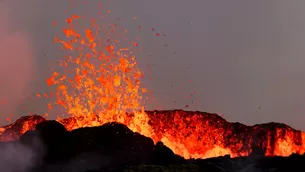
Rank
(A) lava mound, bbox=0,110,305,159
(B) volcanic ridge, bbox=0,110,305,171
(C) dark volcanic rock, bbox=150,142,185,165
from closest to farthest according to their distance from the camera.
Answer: (C) dark volcanic rock, bbox=150,142,185,165
(B) volcanic ridge, bbox=0,110,305,171
(A) lava mound, bbox=0,110,305,159

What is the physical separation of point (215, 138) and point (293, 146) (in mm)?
16387

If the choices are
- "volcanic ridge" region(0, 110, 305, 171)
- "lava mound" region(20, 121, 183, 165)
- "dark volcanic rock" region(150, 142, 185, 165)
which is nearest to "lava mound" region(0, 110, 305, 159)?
"volcanic ridge" region(0, 110, 305, 171)

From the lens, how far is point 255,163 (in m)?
76.5

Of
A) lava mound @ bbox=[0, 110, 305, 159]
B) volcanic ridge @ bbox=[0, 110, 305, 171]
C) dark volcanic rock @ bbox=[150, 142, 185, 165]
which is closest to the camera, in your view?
dark volcanic rock @ bbox=[150, 142, 185, 165]

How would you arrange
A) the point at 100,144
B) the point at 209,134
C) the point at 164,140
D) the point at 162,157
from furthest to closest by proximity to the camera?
the point at 209,134 < the point at 164,140 < the point at 100,144 < the point at 162,157

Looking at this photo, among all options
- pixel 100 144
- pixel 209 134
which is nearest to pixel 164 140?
pixel 209 134

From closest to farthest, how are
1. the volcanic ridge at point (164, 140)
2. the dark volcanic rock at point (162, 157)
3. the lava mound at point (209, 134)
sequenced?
the dark volcanic rock at point (162, 157)
the volcanic ridge at point (164, 140)
the lava mound at point (209, 134)

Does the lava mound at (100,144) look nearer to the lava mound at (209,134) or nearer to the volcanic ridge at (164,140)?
the volcanic ridge at (164,140)

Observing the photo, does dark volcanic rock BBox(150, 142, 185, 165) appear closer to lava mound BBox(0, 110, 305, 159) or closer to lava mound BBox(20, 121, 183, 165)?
lava mound BBox(20, 121, 183, 165)

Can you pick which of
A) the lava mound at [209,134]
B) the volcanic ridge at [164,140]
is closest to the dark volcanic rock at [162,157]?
the volcanic ridge at [164,140]

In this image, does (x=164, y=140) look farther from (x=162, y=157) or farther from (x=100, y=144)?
(x=162, y=157)

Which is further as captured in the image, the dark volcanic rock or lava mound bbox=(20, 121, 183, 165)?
lava mound bbox=(20, 121, 183, 165)

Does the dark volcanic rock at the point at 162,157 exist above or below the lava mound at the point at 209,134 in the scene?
below

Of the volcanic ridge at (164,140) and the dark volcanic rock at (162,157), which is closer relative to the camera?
the dark volcanic rock at (162,157)
